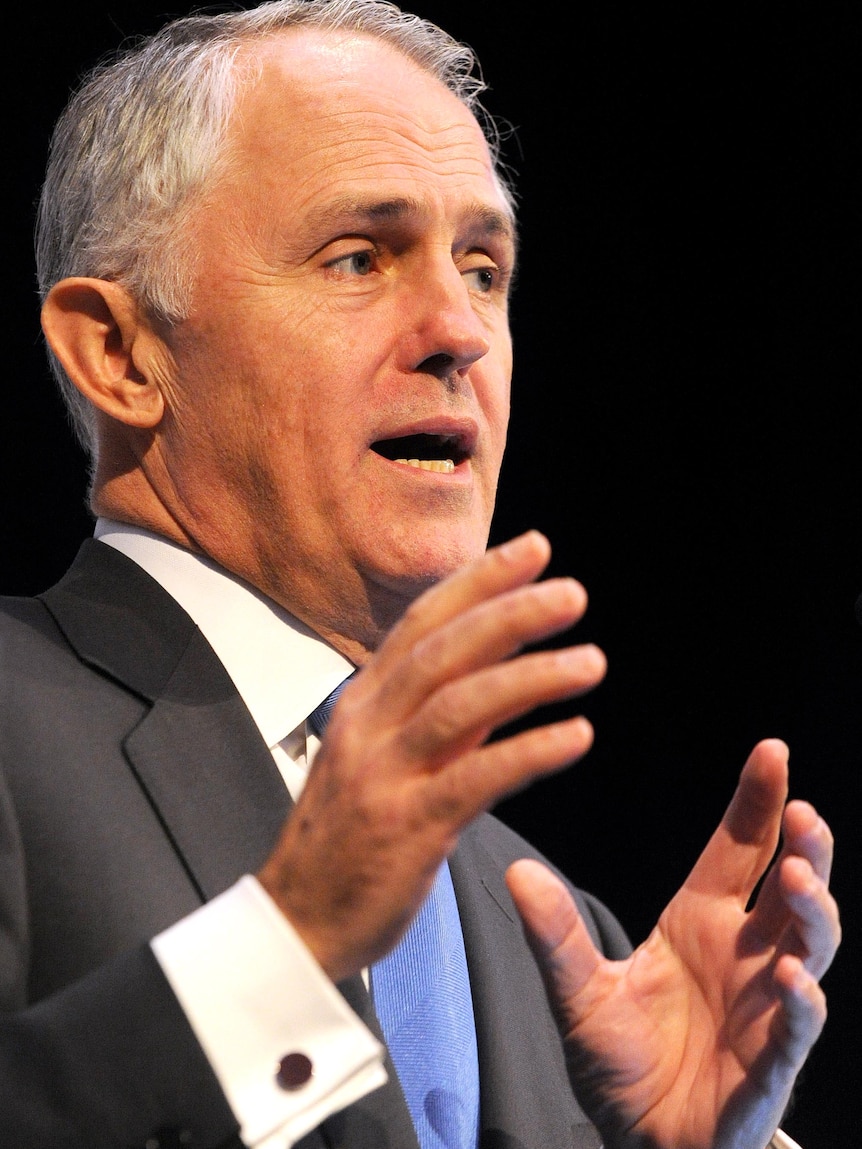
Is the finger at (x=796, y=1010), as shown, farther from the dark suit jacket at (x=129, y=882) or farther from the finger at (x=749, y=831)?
the dark suit jacket at (x=129, y=882)

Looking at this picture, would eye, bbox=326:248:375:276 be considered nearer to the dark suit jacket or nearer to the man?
the man

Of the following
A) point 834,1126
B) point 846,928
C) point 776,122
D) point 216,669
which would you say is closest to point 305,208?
point 216,669

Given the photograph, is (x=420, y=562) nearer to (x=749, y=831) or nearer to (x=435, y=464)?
(x=435, y=464)

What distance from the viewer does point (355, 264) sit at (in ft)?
6.19

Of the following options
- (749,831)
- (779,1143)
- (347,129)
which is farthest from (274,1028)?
(347,129)

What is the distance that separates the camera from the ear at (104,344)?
6.16 ft

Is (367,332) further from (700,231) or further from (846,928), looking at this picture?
(846,928)

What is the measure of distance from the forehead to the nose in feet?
0.42

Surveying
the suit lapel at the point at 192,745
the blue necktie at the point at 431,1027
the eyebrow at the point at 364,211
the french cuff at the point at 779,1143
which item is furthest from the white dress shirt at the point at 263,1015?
the eyebrow at the point at 364,211

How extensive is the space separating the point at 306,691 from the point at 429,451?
0.42 m

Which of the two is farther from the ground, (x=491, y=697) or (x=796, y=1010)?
(x=491, y=697)

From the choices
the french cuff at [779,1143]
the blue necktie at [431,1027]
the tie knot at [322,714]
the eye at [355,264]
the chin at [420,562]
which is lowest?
the french cuff at [779,1143]

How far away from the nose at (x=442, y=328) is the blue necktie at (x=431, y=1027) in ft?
Result: 1.52

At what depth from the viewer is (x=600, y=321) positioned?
9.54 feet
